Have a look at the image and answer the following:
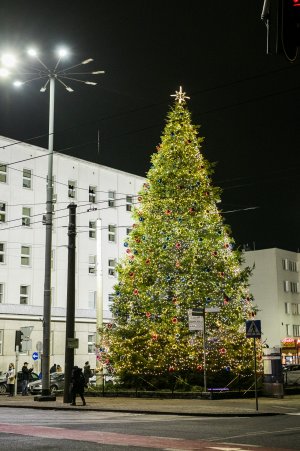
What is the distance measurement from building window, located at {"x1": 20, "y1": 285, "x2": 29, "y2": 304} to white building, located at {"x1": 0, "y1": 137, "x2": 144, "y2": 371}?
8cm

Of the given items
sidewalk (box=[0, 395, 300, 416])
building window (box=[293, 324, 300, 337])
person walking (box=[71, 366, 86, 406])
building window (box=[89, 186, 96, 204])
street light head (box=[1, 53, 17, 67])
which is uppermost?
building window (box=[89, 186, 96, 204])

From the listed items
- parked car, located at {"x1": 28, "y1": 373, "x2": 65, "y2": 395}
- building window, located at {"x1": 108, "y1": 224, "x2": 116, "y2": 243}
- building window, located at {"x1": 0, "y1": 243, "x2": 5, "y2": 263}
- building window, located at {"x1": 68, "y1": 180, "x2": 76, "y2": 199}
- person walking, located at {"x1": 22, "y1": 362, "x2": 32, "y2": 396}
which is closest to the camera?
person walking, located at {"x1": 22, "y1": 362, "x2": 32, "y2": 396}

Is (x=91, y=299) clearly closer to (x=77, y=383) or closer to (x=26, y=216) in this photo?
(x=26, y=216)

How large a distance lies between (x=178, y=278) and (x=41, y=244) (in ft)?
98.8

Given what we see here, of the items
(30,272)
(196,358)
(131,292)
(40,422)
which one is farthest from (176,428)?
(30,272)

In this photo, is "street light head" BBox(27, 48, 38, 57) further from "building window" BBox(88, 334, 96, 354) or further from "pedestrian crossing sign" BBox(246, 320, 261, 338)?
"building window" BBox(88, 334, 96, 354)

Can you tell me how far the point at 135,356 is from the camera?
28453 mm

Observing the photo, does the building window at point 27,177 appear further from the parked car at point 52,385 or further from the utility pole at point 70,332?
the utility pole at point 70,332

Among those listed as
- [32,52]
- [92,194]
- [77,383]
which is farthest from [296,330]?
[32,52]

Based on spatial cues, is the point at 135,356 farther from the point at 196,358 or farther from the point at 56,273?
the point at 56,273

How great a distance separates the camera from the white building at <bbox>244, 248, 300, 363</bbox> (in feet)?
287

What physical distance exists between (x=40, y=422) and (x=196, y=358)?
11154 mm

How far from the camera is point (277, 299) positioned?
87.6 m

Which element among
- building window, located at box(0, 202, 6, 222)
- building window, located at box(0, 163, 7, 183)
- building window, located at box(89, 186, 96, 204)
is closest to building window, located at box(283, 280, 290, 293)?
building window, located at box(89, 186, 96, 204)
